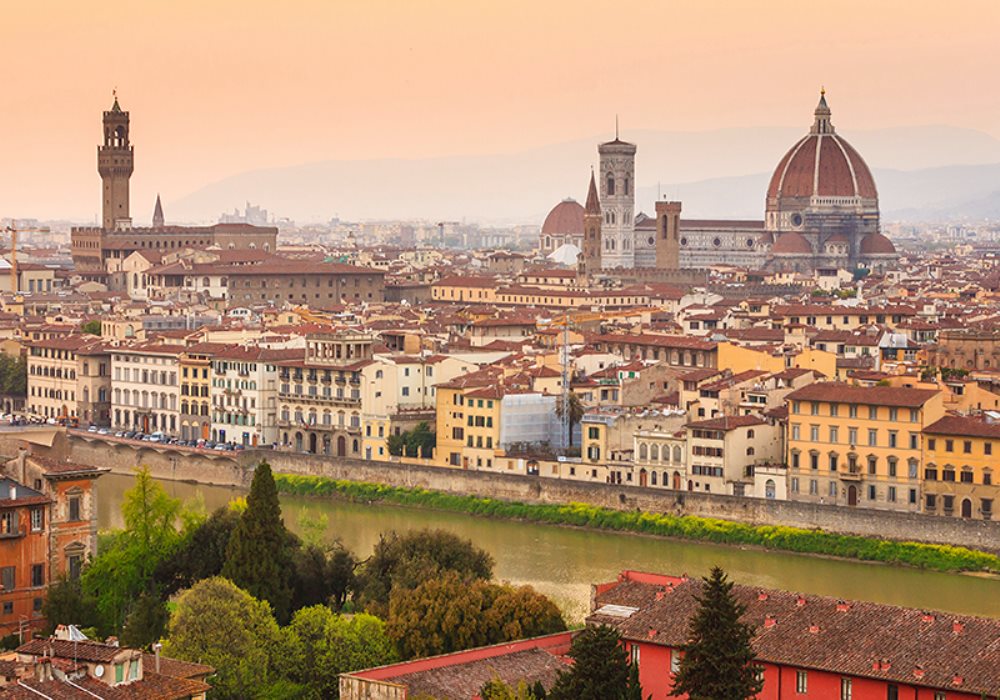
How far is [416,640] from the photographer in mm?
18109

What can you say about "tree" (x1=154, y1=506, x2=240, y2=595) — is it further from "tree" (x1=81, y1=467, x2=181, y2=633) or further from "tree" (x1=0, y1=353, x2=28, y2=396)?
"tree" (x1=0, y1=353, x2=28, y2=396)

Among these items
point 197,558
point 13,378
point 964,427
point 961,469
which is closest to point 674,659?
point 197,558

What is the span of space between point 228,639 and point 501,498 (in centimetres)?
1464

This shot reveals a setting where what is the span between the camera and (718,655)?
47.8 feet

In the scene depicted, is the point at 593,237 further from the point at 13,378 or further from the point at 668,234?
the point at 13,378

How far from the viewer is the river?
977 inches

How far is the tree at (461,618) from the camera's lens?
713 inches

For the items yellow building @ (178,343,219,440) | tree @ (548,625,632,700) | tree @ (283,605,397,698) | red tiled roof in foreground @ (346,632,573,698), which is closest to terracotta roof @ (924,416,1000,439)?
tree @ (283,605,397,698)

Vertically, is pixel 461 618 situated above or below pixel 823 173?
below

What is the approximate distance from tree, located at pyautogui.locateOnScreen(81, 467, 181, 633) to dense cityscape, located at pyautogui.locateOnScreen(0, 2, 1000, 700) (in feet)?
0.11

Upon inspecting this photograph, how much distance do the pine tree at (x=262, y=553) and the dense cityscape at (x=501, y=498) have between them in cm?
3

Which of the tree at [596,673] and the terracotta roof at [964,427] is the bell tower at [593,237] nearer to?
the terracotta roof at [964,427]

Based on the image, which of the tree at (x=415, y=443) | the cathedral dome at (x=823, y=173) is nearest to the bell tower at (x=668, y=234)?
the cathedral dome at (x=823, y=173)

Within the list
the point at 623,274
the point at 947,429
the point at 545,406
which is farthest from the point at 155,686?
the point at 623,274
